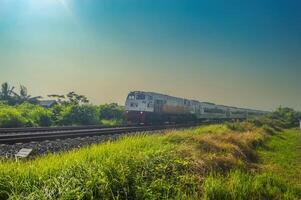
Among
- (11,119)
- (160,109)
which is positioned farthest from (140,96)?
(11,119)

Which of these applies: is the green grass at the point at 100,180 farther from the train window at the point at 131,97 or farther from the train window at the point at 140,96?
the train window at the point at 131,97

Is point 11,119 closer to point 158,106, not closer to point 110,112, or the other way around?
point 158,106

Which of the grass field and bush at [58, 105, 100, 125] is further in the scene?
bush at [58, 105, 100, 125]

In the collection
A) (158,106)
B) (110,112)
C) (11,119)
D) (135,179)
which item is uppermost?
(158,106)

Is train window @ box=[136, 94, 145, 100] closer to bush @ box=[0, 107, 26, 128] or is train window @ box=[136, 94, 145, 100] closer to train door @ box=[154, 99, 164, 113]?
train door @ box=[154, 99, 164, 113]

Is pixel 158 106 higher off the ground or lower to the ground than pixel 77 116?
higher

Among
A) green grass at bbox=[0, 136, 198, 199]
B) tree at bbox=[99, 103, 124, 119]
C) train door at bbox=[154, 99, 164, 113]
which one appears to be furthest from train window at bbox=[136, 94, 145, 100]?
green grass at bbox=[0, 136, 198, 199]

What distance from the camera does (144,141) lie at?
455 inches

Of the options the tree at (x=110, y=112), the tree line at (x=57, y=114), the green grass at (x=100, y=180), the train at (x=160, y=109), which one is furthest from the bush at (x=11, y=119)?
the green grass at (x=100, y=180)

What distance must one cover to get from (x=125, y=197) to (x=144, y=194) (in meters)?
0.34

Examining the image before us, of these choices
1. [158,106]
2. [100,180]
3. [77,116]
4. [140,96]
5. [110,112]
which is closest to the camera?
[100,180]

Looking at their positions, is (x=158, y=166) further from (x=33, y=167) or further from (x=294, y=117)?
(x=294, y=117)

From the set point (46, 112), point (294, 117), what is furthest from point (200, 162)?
point (294, 117)

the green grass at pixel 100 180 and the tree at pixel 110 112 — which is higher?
the tree at pixel 110 112
